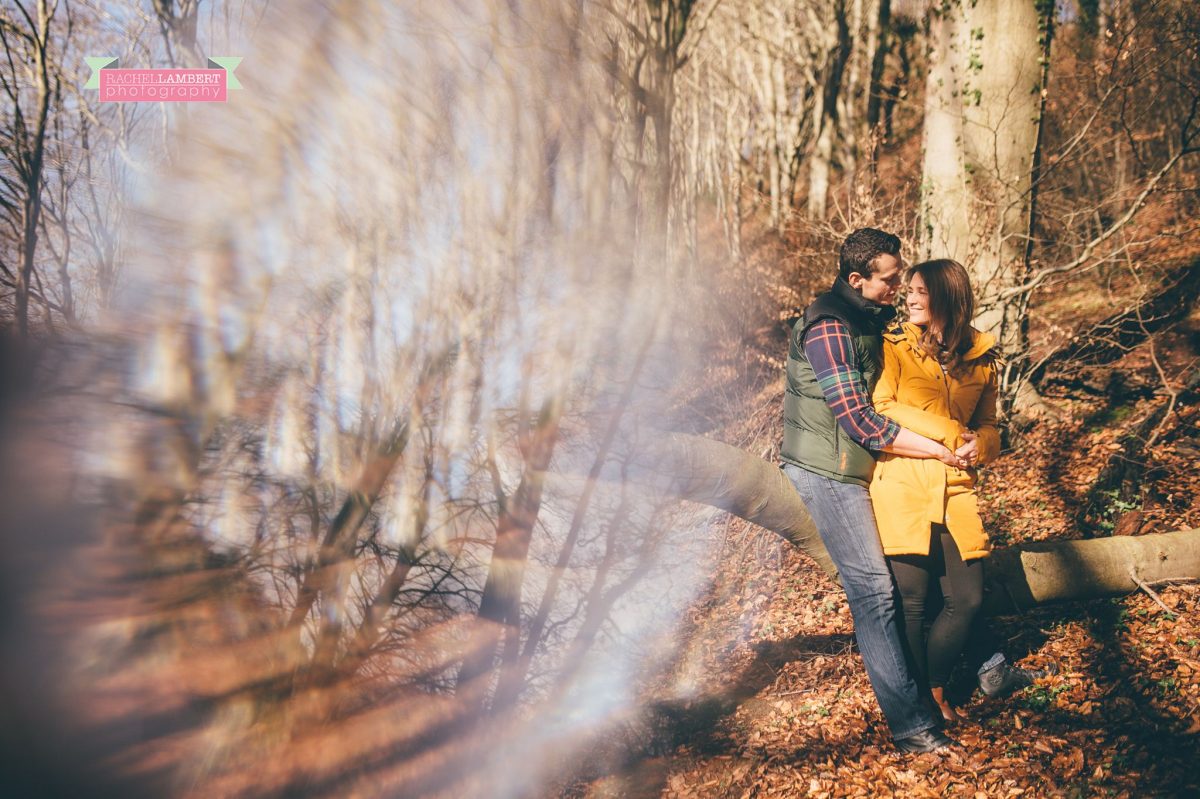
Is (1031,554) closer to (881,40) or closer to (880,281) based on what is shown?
(880,281)

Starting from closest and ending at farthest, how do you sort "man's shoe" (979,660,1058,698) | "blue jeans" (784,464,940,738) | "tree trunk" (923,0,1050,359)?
"blue jeans" (784,464,940,738)
"man's shoe" (979,660,1058,698)
"tree trunk" (923,0,1050,359)

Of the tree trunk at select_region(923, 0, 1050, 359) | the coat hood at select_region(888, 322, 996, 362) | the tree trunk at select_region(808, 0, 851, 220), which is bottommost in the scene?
the coat hood at select_region(888, 322, 996, 362)

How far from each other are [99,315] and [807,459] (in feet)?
7.16

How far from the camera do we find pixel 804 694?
10.7ft

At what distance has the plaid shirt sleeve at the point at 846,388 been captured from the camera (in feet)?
7.18

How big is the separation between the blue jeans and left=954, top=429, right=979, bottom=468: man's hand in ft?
1.25

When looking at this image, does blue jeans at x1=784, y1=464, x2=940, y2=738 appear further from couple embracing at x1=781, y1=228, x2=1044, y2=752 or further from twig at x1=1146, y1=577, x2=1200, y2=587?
twig at x1=1146, y1=577, x2=1200, y2=587

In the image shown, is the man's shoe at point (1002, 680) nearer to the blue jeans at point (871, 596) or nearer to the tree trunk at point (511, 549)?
the blue jeans at point (871, 596)

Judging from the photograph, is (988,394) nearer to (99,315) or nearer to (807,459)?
(807,459)

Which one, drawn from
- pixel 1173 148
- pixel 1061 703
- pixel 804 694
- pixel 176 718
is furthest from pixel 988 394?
pixel 1173 148

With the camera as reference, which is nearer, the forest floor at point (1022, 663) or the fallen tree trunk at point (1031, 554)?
the forest floor at point (1022, 663)

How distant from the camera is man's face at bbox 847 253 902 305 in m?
2.33

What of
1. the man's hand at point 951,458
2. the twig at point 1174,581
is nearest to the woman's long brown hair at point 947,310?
the man's hand at point 951,458

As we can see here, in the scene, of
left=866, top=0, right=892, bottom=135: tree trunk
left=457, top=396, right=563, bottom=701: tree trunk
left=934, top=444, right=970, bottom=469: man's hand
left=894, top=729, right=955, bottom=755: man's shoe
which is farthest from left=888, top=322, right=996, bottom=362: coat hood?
left=866, top=0, right=892, bottom=135: tree trunk
